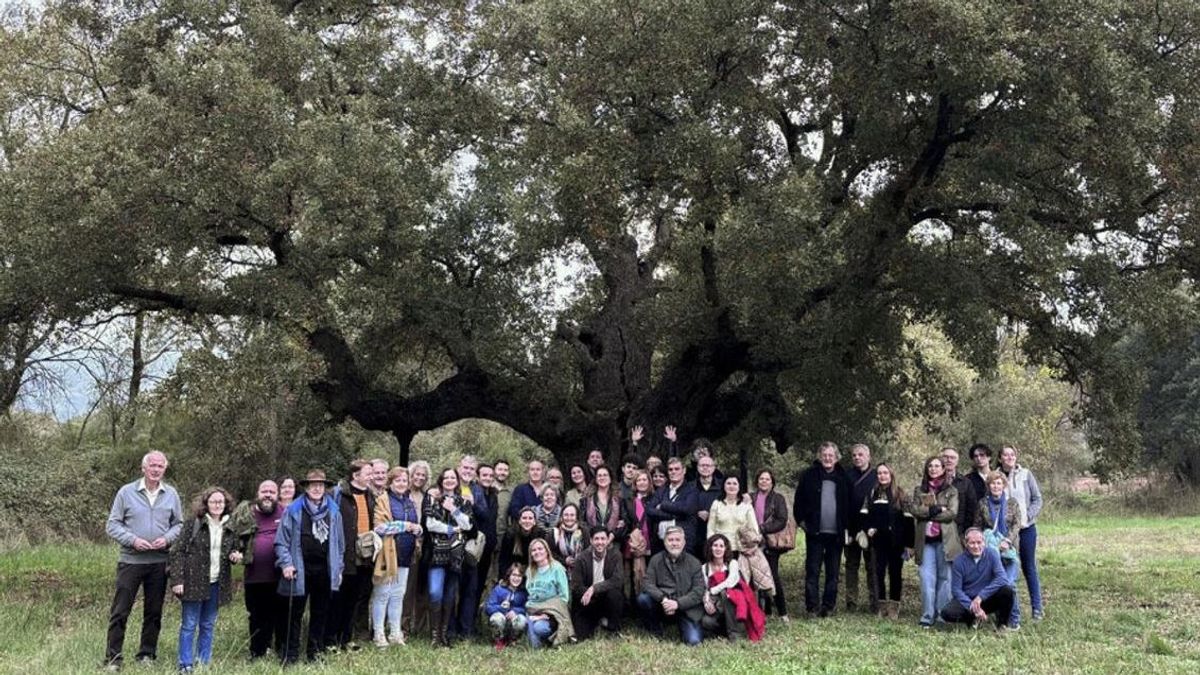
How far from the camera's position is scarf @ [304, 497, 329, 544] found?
7.90 m

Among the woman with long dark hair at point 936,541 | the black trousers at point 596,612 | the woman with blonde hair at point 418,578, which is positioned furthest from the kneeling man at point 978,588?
the woman with blonde hair at point 418,578

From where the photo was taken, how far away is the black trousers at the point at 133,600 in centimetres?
771

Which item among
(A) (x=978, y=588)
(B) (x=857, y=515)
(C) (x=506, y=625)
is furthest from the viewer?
(B) (x=857, y=515)

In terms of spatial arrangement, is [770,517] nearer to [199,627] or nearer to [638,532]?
[638,532]

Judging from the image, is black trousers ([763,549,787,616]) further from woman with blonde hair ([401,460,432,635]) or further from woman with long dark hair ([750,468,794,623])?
woman with blonde hair ([401,460,432,635])

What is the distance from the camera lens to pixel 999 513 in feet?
30.0

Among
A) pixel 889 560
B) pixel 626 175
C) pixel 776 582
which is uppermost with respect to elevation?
pixel 626 175

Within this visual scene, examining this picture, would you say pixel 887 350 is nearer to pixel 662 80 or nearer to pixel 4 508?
pixel 662 80

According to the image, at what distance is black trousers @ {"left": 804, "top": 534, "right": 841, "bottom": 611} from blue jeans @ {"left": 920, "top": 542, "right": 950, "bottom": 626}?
3.25 ft

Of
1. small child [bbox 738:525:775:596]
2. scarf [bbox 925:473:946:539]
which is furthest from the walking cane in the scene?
scarf [bbox 925:473:946:539]

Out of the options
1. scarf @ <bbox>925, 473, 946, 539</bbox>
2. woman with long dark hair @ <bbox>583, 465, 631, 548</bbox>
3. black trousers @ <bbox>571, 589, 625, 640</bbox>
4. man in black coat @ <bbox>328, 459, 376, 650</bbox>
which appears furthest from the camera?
woman with long dark hair @ <bbox>583, 465, 631, 548</bbox>

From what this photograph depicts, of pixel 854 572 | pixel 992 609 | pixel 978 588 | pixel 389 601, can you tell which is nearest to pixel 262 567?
pixel 389 601

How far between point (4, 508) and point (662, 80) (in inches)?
660

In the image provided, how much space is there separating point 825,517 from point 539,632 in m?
3.40
